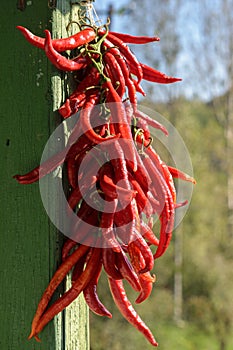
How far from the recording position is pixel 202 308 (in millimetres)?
11344

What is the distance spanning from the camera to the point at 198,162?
1341 cm

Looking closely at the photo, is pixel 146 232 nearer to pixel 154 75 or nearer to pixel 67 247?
pixel 67 247

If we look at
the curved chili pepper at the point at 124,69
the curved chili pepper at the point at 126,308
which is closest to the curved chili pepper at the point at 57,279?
the curved chili pepper at the point at 126,308

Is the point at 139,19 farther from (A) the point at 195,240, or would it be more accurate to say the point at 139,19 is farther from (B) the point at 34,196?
(B) the point at 34,196

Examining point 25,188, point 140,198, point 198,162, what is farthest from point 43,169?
point 198,162

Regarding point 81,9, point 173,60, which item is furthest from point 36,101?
point 173,60

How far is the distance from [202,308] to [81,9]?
10289mm

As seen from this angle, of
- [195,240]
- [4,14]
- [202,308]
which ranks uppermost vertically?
[4,14]

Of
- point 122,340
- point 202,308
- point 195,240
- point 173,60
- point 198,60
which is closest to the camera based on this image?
point 122,340

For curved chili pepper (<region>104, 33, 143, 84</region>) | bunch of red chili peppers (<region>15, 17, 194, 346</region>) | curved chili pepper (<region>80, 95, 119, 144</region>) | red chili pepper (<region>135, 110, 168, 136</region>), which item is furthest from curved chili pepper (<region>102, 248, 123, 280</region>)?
curved chili pepper (<region>104, 33, 143, 84</region>)

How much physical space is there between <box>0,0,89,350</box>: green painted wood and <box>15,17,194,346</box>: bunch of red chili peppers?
0.06 m

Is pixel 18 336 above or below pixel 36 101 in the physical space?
below

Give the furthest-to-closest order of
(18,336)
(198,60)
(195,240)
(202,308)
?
(198,60)
(195,240)
(202,308)
(18,336)

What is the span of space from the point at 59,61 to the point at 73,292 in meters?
0.52
